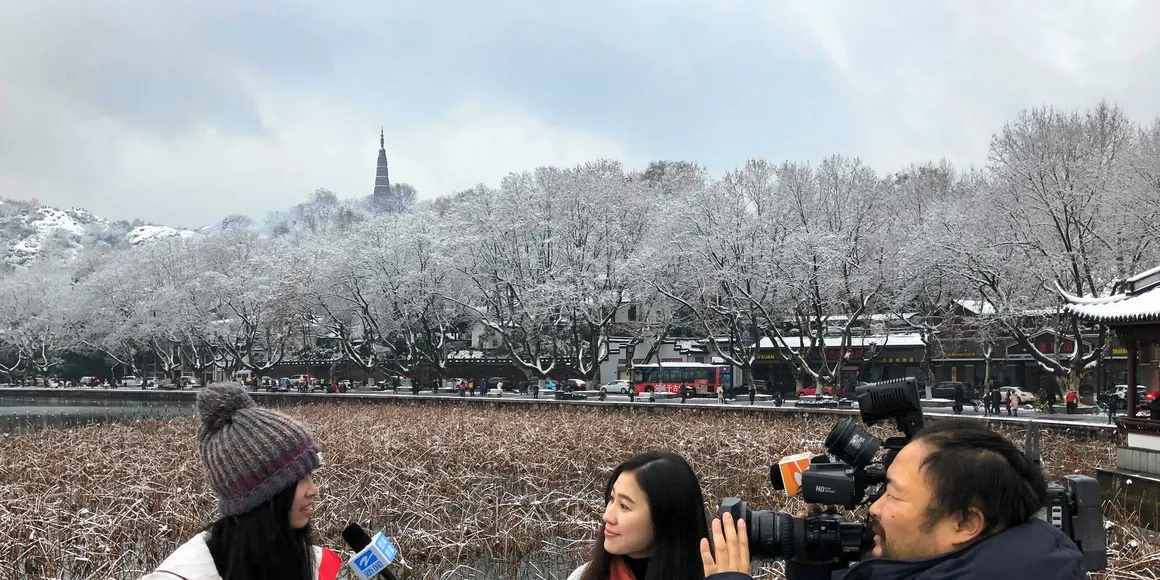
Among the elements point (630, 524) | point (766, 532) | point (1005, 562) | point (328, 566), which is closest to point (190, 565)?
point (328, 566)

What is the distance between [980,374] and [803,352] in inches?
480

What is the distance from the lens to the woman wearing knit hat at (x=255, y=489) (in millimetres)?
2490

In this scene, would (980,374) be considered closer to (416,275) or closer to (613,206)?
(613,206)

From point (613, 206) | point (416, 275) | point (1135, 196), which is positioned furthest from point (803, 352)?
point (416, 275)

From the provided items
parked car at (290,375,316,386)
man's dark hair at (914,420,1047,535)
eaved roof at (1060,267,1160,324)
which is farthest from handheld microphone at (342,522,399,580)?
parked car at (290,375,316,386)

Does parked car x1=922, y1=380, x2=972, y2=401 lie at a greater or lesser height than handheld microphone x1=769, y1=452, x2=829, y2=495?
lesser

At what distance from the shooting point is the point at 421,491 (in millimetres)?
9414

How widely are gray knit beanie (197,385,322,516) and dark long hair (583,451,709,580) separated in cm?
105

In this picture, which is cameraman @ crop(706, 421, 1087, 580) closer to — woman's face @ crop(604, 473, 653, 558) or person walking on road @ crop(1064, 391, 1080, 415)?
woman's face @ crop(604, 473, 653, 558)

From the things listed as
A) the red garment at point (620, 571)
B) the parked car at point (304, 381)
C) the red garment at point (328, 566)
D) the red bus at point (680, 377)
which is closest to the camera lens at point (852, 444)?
the red garment at point (620, 571)

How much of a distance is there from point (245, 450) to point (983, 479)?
2009 millimetres

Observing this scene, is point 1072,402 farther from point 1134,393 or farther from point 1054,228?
point 1134,393

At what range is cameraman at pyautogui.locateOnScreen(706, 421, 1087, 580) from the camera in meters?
1.79

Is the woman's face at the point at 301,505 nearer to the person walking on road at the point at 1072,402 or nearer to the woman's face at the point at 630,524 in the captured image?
the woman's face at the point at 630,524
